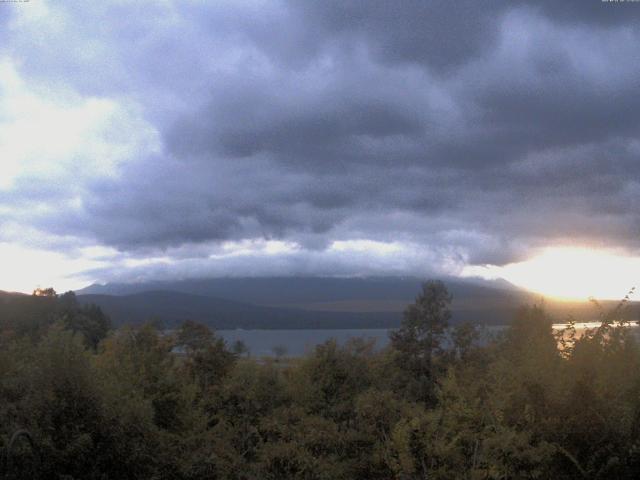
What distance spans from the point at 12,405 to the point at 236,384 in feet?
35.2

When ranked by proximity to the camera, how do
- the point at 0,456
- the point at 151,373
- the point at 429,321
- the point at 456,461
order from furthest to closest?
the point at 429,321 → the point at 151,373 → the point at 456,461 → the point at 0,456

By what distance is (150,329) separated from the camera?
703 inches

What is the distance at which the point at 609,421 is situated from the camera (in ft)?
25.4

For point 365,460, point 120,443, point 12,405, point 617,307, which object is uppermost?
point 617,307

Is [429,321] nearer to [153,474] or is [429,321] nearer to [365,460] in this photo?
[365,460]

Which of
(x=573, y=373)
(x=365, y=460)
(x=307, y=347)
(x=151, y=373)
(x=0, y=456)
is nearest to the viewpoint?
(x=0, y=456)

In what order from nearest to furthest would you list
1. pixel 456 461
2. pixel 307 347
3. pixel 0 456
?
pixel 0 456 < pixel 456 461 < pixel 307 347

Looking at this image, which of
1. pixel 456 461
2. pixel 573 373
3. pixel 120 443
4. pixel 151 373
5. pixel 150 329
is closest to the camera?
pixel 573 373

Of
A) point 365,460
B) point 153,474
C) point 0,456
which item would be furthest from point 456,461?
point 0,456

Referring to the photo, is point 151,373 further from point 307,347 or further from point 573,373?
point 573,373

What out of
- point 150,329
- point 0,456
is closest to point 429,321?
point 150,329

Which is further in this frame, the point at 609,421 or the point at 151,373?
the point at 151,373

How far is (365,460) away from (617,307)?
19.8 ft

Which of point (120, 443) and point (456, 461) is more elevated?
point (120, 443)
